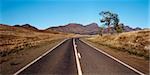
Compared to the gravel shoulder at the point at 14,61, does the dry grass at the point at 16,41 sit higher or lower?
lower

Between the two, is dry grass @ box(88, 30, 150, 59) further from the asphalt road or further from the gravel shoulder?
the gravel shoulder

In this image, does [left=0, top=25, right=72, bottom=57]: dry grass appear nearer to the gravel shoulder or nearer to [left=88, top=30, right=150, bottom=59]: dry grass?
the gravel shoulder

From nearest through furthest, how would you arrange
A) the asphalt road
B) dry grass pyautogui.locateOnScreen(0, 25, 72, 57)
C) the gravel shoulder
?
the asphalt road → the gravel shoulder → dry grass pyautogui.locateOnScreen(0, 25, 72, 57)

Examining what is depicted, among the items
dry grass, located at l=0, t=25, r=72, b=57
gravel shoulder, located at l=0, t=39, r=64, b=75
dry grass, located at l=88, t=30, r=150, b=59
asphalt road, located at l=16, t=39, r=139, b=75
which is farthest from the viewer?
dry grass, located at l=0, t=25, r=72, b=57

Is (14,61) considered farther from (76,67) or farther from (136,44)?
(136,44)

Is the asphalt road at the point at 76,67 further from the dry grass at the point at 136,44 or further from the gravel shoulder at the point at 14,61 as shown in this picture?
the dry grass at the point at 136,44

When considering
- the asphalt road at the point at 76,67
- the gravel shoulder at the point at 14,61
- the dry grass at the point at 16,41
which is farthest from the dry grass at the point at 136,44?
the dry grass at the point at 16,41

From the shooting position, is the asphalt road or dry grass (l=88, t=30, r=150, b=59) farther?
dry grass (l=88, t=30, r=150, b=59)

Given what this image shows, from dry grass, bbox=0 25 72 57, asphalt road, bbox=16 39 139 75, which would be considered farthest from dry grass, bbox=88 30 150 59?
dry grass, bbox=0 25 72 57

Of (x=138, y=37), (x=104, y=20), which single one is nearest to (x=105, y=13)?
(x=104, y=20)

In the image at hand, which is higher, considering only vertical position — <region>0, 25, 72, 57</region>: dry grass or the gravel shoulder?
the gravel shoulder

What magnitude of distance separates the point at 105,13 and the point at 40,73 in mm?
76053

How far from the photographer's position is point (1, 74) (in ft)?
35.3

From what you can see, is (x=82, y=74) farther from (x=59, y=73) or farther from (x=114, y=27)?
(x=114, y=27)
